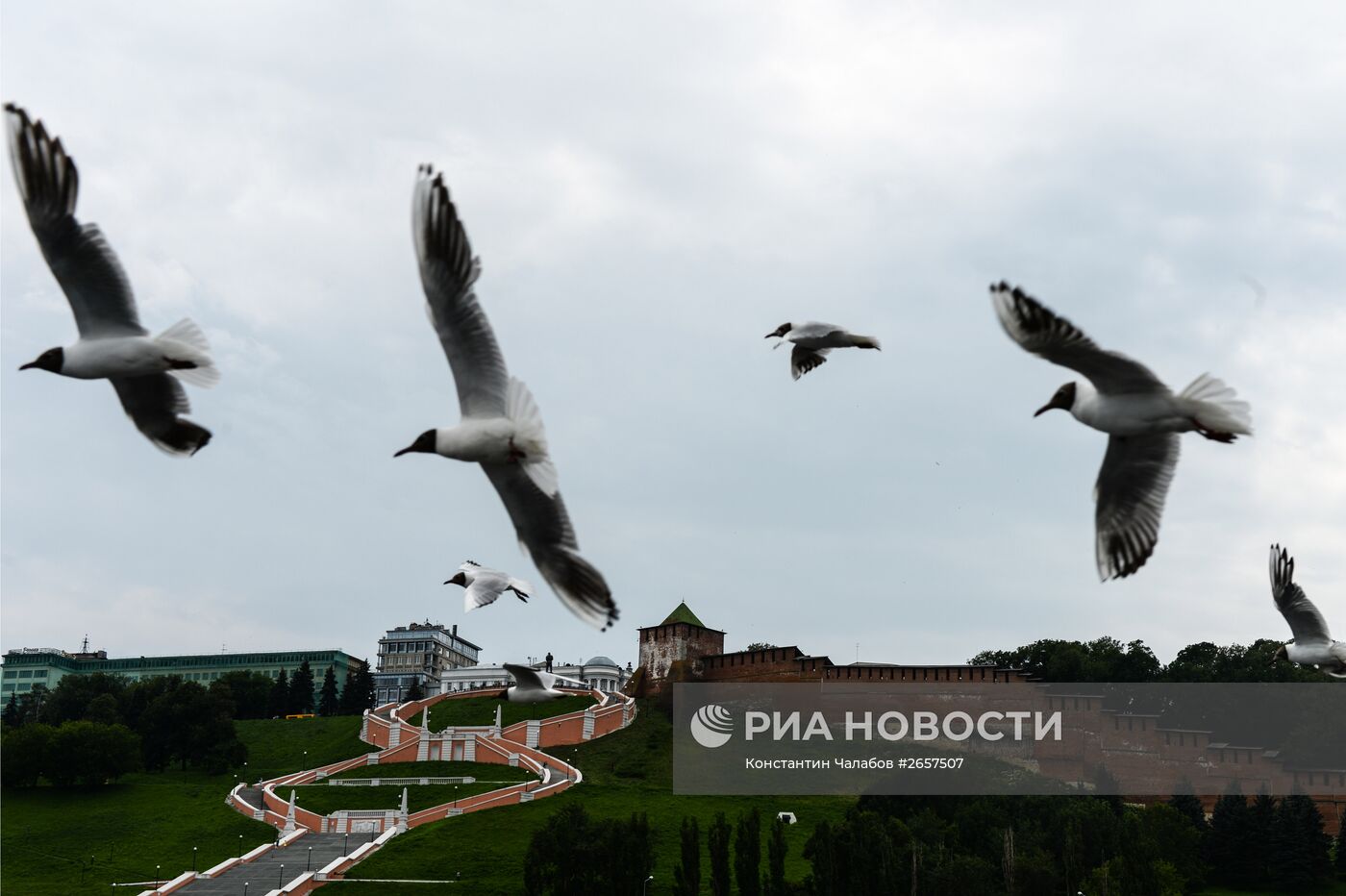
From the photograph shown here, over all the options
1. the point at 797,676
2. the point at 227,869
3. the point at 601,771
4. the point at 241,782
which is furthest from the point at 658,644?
the point at 227,869

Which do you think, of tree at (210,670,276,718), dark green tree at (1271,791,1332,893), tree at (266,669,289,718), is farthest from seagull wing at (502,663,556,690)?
tree at (266,669,289,718)

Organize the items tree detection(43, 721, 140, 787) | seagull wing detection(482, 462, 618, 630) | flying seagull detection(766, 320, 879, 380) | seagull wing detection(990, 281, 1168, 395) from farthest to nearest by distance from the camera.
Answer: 1. tree detection(43, 721, 140, 787)
2. flying seagull detection(766, 320, 879, 380)
3. seagull wing detection(482, 462, 618, 630)
4. seagull wing detection(990, 281, 1168, 395)

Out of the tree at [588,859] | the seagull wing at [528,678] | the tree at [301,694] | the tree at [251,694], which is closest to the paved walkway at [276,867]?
the tree at [588,859]

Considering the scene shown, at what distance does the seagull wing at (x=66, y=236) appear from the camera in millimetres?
8172

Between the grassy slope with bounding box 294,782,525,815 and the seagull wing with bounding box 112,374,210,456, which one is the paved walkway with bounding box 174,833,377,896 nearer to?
the grassy slope with bounding box 294,782,525,815

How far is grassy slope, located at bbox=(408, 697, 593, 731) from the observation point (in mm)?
84562

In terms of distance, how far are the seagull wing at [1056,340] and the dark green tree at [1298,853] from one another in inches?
2247

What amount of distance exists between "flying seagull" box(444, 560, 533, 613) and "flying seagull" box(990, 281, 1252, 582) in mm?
6282

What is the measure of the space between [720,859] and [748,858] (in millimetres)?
794

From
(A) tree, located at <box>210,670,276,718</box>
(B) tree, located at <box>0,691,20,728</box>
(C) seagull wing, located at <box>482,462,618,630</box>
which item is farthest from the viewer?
(B) tree, located at <box>0,691,20,728</box>

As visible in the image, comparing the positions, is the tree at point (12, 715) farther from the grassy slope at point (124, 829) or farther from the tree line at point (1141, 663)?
the tree line at point (1141, 663)

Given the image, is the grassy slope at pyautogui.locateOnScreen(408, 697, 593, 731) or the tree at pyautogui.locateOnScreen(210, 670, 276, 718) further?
the tree at pyautogui.locateOnScreen(210, 670, 276, 718)

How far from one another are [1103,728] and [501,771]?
31.3 m

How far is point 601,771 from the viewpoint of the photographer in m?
72.9
